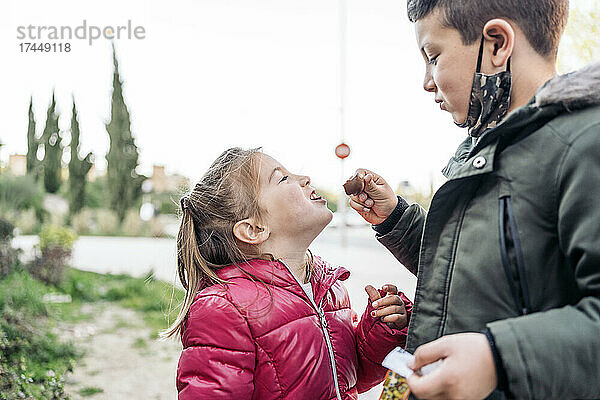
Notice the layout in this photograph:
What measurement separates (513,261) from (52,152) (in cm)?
434

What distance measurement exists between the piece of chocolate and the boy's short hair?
355mm

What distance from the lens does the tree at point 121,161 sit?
484cm

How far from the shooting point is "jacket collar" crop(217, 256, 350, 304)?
1.06 m

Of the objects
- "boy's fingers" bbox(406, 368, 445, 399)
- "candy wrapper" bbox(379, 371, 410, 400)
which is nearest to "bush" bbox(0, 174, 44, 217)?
"candy wrapper" bbox(379, 371, 410, 400)

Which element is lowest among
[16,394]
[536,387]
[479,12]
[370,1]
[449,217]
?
[16,394]

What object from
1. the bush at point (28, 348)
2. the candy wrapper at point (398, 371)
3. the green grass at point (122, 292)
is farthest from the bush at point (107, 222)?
the candy wrapper at point (398, 371)

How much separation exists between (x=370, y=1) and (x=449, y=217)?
2875 mm

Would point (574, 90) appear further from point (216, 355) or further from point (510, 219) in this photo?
point (216, 355)

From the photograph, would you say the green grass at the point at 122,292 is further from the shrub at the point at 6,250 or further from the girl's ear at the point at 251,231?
the girl's ear at the point at 251,231

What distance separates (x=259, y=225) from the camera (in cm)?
113

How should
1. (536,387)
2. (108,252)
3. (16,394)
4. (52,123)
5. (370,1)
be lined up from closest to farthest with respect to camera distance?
(536,387)
(16,394)
(370,1)
(52,123)
(108,252)

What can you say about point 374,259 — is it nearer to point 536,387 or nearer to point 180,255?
point 180,255

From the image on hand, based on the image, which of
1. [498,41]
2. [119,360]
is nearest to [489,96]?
[498,41]

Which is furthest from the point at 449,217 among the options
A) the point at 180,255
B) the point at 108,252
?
the point at 108,252
